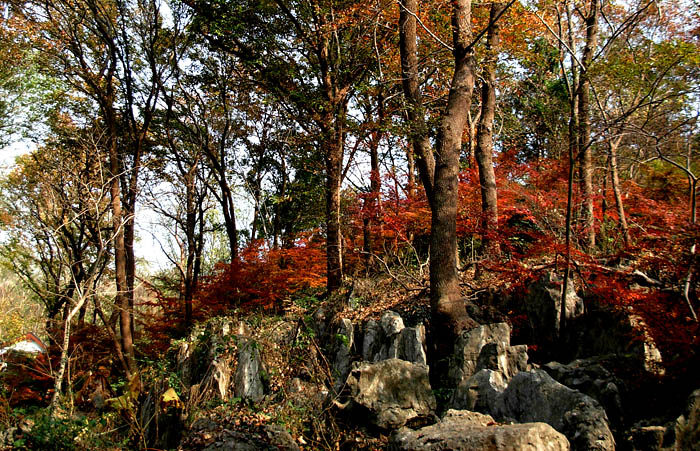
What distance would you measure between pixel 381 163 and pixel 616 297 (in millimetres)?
10225

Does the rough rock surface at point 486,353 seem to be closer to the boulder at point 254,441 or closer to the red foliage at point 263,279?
the boulder at point 254,441

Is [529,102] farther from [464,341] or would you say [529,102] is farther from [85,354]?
[85,354]

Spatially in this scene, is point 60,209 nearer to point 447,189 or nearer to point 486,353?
point 447,189

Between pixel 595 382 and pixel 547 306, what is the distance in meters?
2.46

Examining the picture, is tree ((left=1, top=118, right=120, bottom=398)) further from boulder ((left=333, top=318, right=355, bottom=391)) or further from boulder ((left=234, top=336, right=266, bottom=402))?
boulder ((left=333, top=318, right=355, bottom=391))

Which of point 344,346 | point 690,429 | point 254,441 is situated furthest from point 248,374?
point 690,429

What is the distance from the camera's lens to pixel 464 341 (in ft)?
20.1

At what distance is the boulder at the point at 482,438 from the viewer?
8.04 feet

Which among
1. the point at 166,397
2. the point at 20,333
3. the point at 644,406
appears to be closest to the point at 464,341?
the point at 644,406

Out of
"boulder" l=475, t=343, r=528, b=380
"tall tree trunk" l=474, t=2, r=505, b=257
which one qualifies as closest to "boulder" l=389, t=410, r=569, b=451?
"boulder" l=475, t=343, r=528, b=380

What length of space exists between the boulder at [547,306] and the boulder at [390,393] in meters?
2.67

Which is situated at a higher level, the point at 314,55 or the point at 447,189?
the point at 314,55

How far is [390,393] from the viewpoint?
4.51 metres

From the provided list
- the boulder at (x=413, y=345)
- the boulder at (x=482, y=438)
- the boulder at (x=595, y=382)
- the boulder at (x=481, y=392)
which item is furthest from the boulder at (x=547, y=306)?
the boulder at (x=482, y=438)
